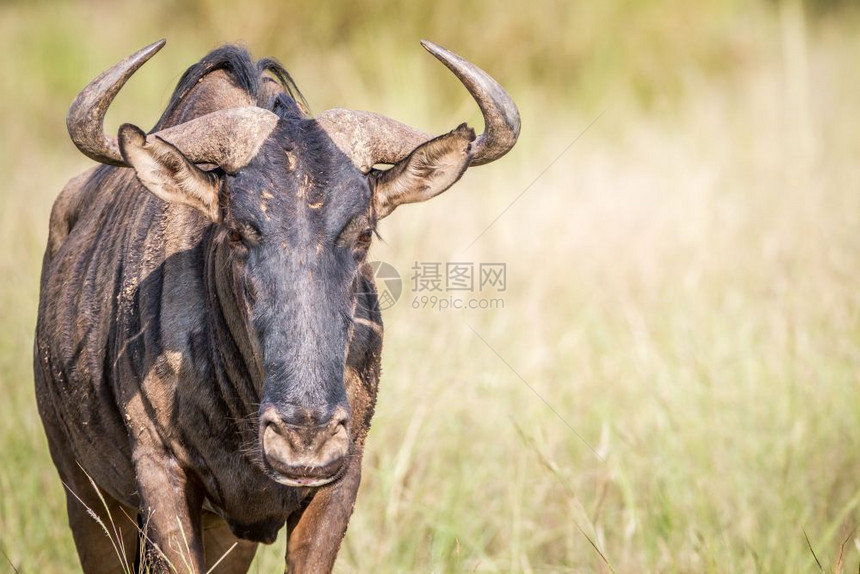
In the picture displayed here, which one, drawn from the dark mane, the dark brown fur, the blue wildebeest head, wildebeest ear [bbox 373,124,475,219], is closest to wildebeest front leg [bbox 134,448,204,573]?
the dark brown fur

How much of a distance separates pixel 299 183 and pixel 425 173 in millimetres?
526

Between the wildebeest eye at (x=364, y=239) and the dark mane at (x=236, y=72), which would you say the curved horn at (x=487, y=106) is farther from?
the dark mane at (x=236, y=72)

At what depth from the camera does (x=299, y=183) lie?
131 inches

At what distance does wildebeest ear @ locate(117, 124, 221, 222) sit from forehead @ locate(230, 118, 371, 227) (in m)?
0.14

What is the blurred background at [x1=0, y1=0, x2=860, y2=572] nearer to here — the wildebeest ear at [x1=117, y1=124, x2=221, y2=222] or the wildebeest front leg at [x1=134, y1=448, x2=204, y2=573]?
the wildebeest front leg at [x1=134, y1=448, x2=204, y2=573]

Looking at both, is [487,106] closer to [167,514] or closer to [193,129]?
[193,129]

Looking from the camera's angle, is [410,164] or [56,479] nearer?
[410,164]

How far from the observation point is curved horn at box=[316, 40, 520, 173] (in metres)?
3.55

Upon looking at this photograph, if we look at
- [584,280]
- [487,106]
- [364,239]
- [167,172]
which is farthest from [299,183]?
[584,280]

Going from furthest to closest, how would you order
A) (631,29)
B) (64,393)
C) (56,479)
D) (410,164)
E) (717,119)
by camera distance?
(631,29), (717,119), (56,479), (64,393), (410,164)

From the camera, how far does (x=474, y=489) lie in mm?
5844

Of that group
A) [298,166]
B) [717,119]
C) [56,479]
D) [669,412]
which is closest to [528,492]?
[669,412]

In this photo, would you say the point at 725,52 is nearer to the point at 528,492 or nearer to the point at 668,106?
the point at 668,106

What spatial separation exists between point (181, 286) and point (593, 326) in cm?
406
